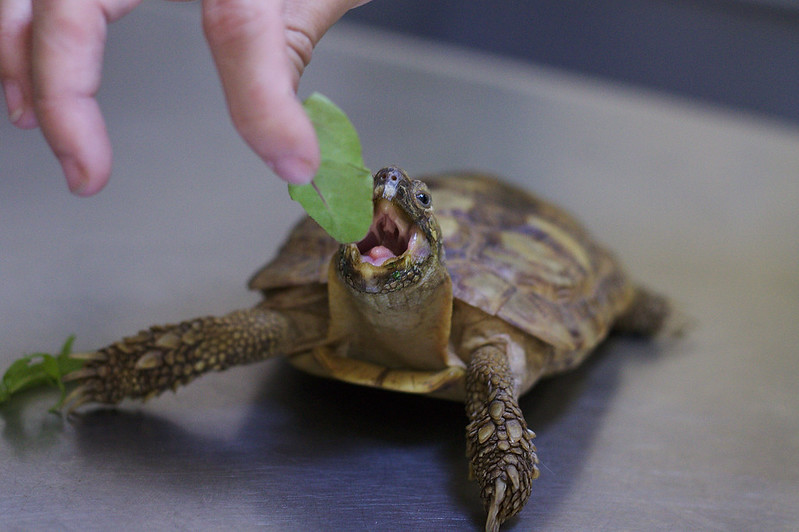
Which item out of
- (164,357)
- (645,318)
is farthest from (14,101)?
(645,318)

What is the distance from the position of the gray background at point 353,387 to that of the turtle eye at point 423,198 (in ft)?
1.63

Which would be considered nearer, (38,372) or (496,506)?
(496,506)

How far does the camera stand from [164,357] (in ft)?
4.96

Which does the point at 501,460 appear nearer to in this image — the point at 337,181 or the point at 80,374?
the point at 337,181

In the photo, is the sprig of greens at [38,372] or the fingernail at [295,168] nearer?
the fingernail at [295,168]

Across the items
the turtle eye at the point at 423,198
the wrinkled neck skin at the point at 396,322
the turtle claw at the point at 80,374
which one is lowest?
the turtle claw at the point at 80,374

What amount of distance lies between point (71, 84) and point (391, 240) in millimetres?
635

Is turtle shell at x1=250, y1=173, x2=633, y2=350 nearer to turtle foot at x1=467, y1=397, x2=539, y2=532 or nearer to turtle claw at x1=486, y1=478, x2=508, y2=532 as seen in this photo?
turtle foot at x1=467, y1=397, x2=539, y2=532

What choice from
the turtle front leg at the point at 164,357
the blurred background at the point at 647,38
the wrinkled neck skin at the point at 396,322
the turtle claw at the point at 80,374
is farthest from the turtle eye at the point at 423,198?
the blurred background at the point at 647,38

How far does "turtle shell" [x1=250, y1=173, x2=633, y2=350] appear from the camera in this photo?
1.65m

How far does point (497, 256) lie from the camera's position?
175 centimetres

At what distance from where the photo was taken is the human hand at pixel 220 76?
2.91ft

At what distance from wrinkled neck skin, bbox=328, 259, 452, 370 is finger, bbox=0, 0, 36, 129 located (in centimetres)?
60

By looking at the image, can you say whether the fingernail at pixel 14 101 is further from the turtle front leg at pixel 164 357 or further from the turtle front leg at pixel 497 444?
the turtle front leg at pixel 497 444
